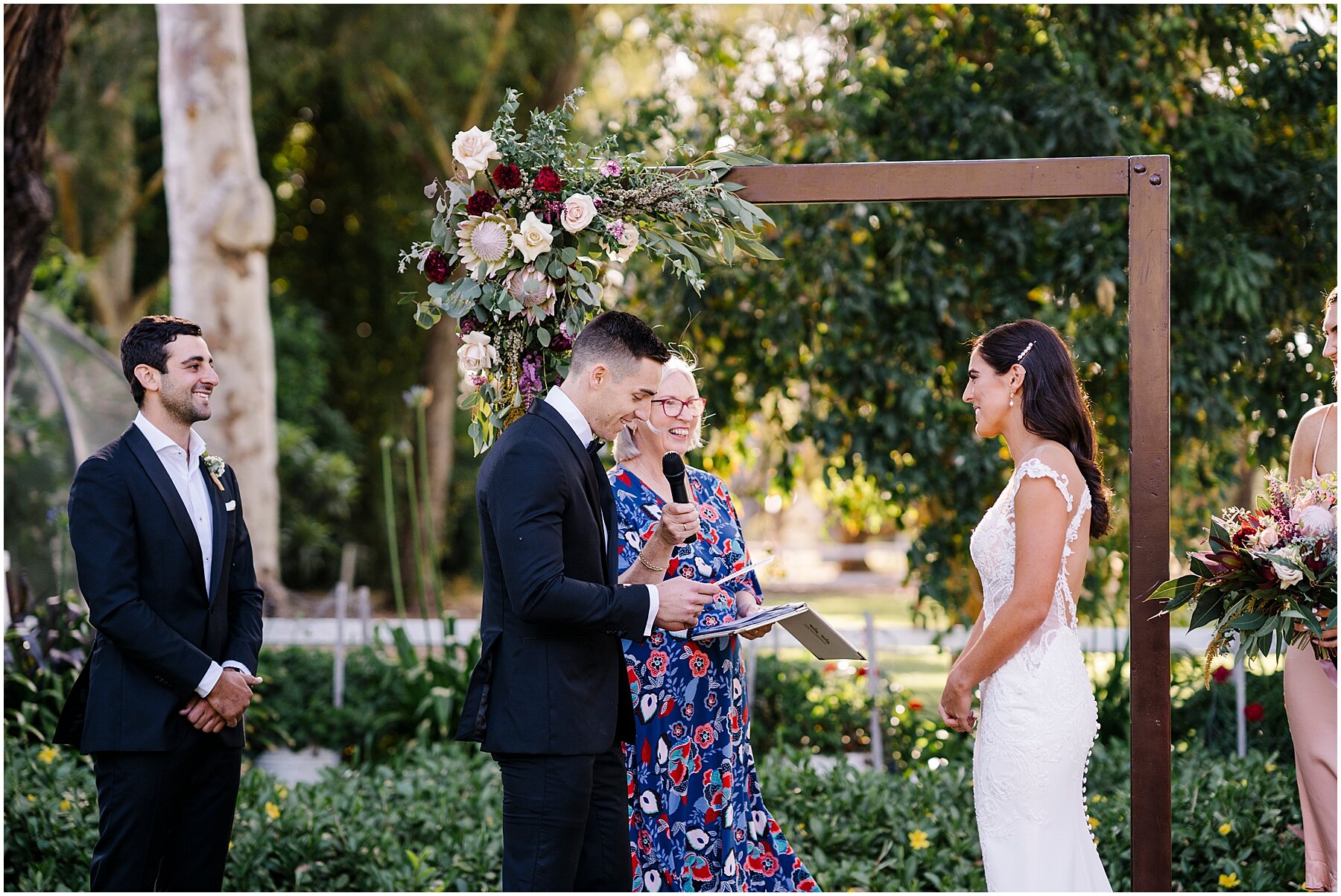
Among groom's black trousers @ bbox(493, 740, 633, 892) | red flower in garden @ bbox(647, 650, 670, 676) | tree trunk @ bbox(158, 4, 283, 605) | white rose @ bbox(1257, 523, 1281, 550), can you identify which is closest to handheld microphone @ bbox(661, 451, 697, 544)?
red flower in garden @ bbox(647, 650, 670, 676)

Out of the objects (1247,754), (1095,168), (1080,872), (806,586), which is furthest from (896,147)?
(806,586)

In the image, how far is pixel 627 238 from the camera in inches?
138

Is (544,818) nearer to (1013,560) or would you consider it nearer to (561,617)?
(561,617)

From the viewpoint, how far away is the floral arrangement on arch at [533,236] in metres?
3.41

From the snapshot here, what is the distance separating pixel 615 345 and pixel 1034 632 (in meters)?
1.37

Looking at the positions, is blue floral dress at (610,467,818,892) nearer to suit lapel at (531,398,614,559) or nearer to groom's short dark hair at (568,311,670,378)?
suit lapel at (531,398,614,559)

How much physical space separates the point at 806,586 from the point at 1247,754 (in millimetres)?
13888

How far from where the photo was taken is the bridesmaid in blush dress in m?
3.53

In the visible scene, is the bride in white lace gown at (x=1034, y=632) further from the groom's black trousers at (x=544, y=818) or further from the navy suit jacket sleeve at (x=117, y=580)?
the navy suit jacket sleeve at (x=117, y=580)

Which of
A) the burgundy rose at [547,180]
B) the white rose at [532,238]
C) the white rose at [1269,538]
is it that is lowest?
the white rose at [1269,538]

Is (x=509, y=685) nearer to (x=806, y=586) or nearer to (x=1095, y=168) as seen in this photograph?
(x=1095, y=168)

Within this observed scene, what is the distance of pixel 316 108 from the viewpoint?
14.6 metres

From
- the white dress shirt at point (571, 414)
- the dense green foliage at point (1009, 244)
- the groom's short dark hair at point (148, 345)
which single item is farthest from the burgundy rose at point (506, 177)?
the dense green foliage at point (1009, 244)

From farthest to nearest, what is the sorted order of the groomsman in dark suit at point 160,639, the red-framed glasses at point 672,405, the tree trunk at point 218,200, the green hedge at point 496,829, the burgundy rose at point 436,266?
the tree trunk at point 218,200 < the green hedge at point 496,829 < the red-framed glasses at point 672,405 < the burgundy rose at point 436,266 < the groomsman in dark suit at point 160,639
